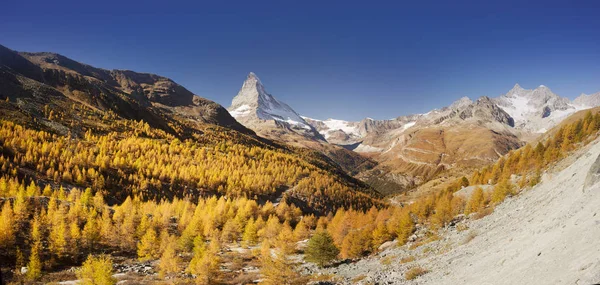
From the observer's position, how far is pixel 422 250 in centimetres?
4797

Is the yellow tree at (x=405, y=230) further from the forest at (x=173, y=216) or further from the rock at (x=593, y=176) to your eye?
the rock at (x=593, y=176)

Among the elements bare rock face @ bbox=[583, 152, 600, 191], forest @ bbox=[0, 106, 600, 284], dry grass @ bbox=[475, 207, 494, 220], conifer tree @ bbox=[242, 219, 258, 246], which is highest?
bare rock face @ bbox=[583, 152, 600, 191]

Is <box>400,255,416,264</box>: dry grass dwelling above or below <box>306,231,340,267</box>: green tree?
above

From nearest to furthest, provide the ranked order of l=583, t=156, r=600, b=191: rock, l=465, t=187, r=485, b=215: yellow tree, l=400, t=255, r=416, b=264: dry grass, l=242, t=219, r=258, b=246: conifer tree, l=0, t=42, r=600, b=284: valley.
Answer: l=583, t=156, r=600, b=191: rock
l=0, t=42, r=600, b=284: valley
l=400, t=255, r=416, b=264: dry grass
l=465, t=187, r=485, b=215: yellow tree
l=242, t=219, r=258, b=246: conifer tree

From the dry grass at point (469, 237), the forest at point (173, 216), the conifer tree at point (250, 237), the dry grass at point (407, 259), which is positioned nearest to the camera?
the dry grass at point (469, 237)

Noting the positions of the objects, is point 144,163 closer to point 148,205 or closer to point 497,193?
point 148,205

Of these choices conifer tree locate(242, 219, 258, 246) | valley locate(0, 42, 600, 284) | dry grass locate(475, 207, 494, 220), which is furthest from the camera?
conifer tree locate(242, 219, 258, 246)

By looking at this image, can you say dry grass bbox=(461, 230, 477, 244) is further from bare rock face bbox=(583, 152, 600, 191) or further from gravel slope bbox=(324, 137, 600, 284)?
bare rock face bbox=(583, 152, 600, 191)

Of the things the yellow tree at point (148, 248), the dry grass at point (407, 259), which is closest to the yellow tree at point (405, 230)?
the dry grass at point (407, 259)

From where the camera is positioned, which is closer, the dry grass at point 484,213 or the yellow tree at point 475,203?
the dry grass at point 484,213

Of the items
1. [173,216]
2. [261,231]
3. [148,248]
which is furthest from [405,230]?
[173,216]

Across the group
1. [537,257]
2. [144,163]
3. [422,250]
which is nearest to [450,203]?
[422,250]

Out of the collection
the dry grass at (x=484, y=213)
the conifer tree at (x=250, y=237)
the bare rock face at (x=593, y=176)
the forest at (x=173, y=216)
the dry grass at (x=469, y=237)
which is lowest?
the conifer tree at (x=250, y=237)

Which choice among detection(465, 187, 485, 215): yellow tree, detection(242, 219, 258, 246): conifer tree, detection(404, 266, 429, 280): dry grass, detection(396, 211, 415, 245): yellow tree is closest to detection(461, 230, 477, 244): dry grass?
detection(404, 266, 429, 280): dry grass
